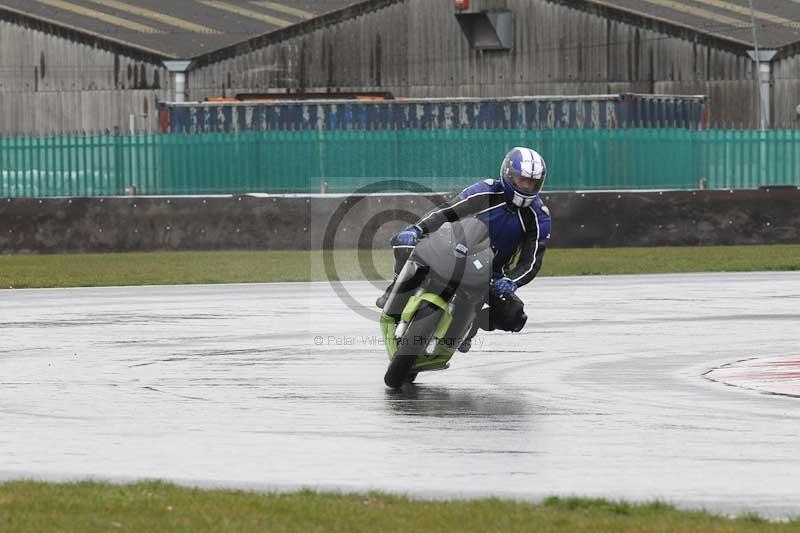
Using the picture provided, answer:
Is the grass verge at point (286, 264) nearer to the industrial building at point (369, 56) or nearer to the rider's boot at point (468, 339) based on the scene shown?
the rider's boot at point (468, 339)

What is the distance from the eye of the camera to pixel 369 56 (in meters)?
56.4

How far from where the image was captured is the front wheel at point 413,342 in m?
13.2

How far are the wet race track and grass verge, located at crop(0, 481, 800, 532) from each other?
14.7 inches

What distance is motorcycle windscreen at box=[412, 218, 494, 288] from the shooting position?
43.0ft

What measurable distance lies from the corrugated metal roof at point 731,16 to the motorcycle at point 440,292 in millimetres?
40872

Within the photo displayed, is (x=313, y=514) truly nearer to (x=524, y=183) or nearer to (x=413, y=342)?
(x=413, y=342)

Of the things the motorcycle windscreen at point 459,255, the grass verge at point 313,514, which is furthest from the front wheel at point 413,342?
the grass verge at point 313,514

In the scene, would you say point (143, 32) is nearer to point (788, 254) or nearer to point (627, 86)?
point (627, 86)

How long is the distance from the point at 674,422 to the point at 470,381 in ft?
9.44

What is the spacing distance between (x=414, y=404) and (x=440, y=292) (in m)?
1.07

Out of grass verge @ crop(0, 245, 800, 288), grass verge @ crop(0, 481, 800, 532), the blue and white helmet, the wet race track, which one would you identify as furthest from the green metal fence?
grass verge @ crop(0, 481, 800, 532)

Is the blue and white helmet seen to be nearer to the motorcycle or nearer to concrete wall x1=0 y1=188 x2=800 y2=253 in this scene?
the motorcycle

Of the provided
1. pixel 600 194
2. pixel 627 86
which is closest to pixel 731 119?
pixel 627 86

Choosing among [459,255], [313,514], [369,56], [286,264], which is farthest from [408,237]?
[369,56]
